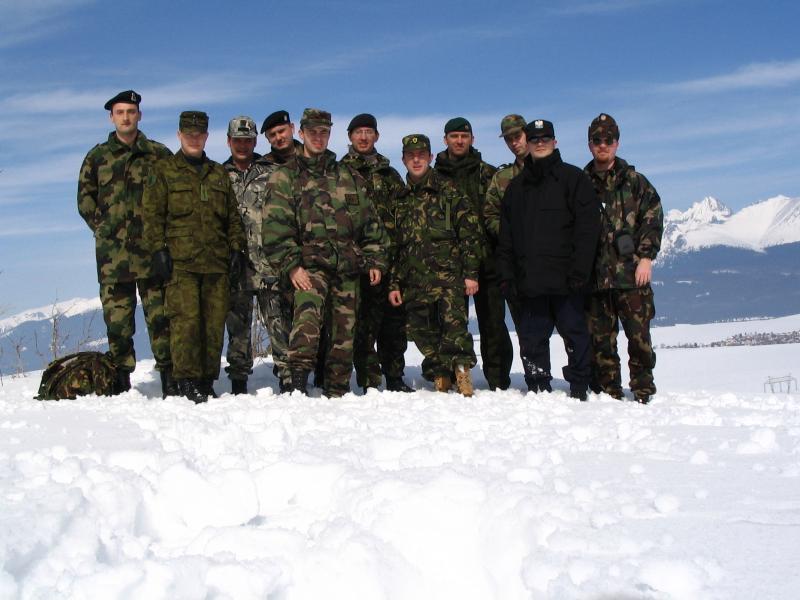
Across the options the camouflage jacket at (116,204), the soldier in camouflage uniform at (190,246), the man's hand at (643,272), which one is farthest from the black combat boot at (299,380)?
the man's hand at (643,272)

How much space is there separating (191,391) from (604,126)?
13.6ft

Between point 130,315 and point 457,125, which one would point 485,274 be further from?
point 130,315

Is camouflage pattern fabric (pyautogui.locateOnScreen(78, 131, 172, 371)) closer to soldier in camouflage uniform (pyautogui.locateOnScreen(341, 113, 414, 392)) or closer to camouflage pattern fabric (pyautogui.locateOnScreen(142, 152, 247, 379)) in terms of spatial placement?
camouflage pattern fabric (pyautogui.locateOnScreen(142, 152, 247, 379))

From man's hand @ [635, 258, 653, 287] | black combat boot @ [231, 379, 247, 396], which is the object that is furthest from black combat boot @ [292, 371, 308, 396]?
man's hand @ [635, 258, 653, 287]

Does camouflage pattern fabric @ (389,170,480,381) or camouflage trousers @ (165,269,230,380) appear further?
camouflage pattern fabric @ (389,170,480,381)

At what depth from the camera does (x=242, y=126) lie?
676cm

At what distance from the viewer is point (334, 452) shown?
3598mm

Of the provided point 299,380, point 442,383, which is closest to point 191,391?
point 299,380

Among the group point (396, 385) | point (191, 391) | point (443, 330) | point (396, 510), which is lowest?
point (396, 385)

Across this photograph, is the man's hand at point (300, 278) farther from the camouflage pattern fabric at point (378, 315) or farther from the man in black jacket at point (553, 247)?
the man in black jacket at point (553, 247)

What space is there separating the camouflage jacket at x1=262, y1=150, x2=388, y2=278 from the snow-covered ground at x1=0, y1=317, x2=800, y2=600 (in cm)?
194

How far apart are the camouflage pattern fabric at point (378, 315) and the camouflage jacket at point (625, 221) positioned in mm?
1866

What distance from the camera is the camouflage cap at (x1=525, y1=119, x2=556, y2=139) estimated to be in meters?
6.08

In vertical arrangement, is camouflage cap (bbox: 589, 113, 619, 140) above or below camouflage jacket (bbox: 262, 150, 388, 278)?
above
